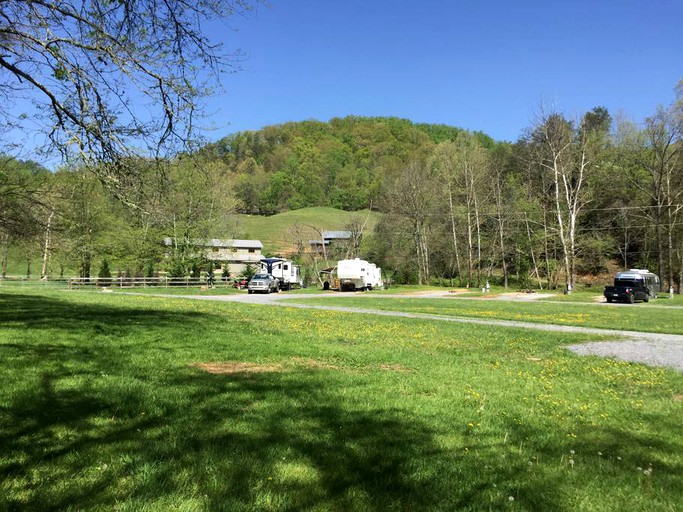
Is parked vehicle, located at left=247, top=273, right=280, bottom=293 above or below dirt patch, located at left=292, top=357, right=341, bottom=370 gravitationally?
above

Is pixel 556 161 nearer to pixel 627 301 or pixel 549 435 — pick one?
A: pixel 627 301

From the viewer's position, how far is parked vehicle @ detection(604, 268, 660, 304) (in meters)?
36.2

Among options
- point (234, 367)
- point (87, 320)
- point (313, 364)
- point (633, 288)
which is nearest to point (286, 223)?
point (633, 288)

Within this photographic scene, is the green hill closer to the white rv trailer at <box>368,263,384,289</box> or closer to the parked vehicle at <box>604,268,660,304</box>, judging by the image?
the white rv trailer at <box>368,263,384,289</box>

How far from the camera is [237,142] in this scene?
461 ft

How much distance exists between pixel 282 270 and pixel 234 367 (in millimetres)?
46896

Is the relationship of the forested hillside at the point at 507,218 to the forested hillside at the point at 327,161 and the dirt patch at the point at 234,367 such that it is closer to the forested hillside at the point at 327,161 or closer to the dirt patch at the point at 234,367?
the dirt patch at the point at 234,367

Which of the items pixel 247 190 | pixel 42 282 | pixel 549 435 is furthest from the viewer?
pixel 247 190

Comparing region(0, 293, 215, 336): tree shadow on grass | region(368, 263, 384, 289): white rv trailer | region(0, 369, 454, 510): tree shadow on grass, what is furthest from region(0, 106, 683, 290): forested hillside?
region(0, 369, 454, 510): tree shadow on grass

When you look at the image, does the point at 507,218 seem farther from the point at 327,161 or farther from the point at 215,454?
the point at 327,161

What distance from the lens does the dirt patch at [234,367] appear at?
7368 mm

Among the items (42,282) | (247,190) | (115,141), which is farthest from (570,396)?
(247,190)

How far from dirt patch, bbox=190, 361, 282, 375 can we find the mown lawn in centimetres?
7

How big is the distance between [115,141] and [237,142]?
5388 inches
